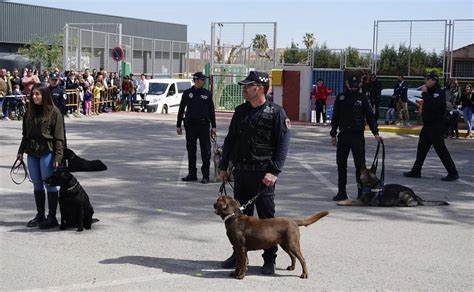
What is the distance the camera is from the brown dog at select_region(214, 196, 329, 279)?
5.65 m

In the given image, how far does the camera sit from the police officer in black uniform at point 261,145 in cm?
589

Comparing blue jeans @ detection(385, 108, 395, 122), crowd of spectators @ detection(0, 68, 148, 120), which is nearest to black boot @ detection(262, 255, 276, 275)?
crowd of spectators @ detection(0, 68, 148, 120)

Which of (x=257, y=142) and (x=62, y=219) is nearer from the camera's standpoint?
(x=257, y=142)

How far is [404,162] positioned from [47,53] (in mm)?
32539

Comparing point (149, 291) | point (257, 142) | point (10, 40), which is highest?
point (10, 40)

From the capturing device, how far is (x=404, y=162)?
Answer: 1429 cm

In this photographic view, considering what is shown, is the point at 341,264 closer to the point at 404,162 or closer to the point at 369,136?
the point at 404,162

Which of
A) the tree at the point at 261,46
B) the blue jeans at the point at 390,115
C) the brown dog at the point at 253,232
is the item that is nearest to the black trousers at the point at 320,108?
the blue jeans at the point at 390,115

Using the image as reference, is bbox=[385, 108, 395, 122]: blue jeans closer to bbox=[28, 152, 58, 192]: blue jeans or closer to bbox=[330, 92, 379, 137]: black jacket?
bbox=[330, 92, 379, 137]: black jacket

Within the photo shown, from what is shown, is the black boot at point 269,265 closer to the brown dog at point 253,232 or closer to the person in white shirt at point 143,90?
the brown dog at point 253,232

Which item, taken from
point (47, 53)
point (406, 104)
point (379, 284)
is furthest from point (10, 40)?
point (379, 284)

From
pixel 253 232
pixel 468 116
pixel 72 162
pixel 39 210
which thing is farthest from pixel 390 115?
pixel 253 232

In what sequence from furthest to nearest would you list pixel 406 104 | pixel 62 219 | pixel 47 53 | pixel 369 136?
pixel 47 53
pixel 406 104
pixel 369 136
pixel 62 219

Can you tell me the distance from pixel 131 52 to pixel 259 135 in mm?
28592
